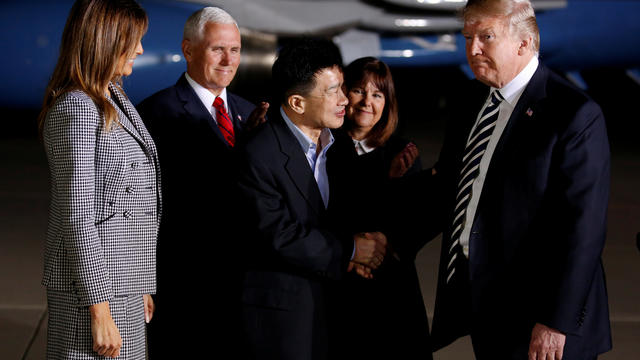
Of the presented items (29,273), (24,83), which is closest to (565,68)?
(24,83)

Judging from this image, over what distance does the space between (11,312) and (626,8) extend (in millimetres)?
7858

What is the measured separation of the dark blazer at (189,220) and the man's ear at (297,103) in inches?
20.7

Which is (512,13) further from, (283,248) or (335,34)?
(335,34)

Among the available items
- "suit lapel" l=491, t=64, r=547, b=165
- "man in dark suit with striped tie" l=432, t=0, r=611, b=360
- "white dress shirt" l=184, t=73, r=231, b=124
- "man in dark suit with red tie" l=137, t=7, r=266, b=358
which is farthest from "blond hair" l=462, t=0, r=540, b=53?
"white dress shirt" l=184, t=73, r=231, b=124

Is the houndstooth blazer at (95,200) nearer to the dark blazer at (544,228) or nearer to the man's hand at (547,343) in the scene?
the dark blazer at (544,228)

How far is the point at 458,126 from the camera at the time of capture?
1888mm

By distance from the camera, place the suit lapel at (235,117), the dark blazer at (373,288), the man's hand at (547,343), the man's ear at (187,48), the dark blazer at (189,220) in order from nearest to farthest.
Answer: the man's hand at (547,343), the dark blazer at (373,288), the dark blazer at (189,220), the man's ear at (187,48), the suit lapel at (235,117)

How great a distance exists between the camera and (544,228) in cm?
157

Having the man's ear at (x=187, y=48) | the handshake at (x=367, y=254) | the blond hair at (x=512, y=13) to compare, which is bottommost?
the handshake at (x=367, y=254)

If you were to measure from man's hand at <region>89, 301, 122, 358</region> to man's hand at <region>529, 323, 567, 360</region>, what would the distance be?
3.28 ft

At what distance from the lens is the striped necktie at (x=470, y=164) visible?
1706 millimetres

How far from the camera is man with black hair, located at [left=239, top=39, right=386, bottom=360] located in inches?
64.1

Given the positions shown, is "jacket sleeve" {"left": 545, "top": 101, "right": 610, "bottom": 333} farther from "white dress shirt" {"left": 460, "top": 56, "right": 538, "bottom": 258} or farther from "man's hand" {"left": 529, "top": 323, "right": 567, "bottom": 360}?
"white dress shirt" {"left": 460, "top": 56, "right": 538, "bottom": 258}

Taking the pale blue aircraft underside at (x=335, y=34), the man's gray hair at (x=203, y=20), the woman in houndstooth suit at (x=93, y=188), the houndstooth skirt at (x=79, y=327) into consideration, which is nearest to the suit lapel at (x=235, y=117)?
the man's gray hair at (x=203, y=20)
